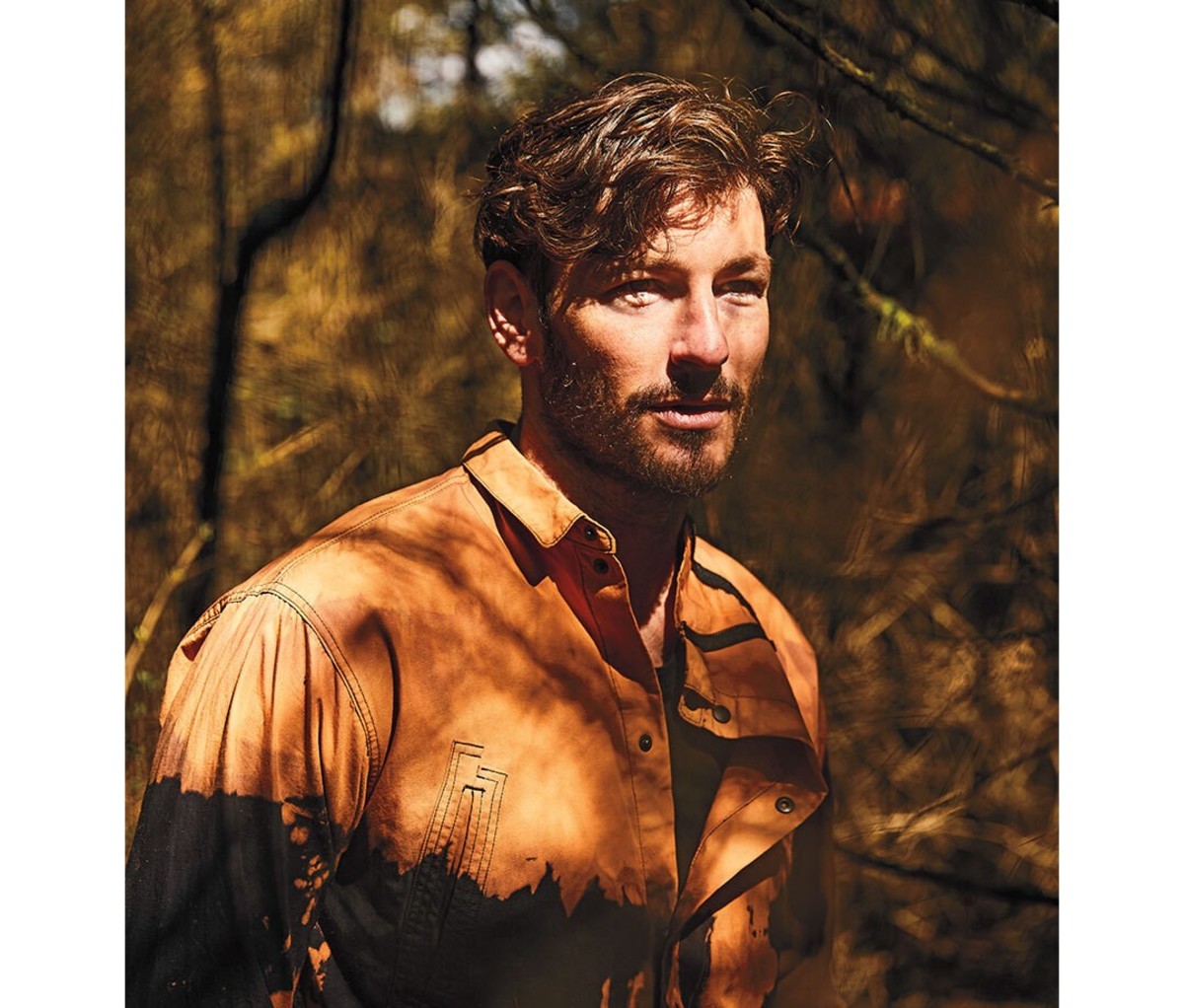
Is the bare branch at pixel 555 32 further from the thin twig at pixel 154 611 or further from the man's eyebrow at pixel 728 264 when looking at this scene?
the thin twig at pixel 154 611

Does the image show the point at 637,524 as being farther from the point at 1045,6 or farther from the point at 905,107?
the point at 1045,6

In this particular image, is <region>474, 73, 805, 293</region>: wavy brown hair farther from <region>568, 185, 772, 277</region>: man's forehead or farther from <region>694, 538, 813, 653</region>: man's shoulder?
<region>694, 538, 813, 653</region>: man's shoulder

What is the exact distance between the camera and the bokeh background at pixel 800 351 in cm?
233

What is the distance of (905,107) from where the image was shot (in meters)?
2.54

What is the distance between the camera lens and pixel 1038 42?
259 cm

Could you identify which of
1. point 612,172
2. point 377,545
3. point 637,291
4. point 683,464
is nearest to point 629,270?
point 637,291

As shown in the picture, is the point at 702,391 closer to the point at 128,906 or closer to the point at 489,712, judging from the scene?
the point at 489,712

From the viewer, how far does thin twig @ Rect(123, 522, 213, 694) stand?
2.33 meters

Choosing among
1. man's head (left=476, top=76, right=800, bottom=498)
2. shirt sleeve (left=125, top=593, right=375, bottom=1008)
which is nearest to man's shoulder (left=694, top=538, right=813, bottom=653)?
man's head (left=476, top=76, right=800, bottom=498)

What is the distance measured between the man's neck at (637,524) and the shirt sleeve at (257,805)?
40 centimetres

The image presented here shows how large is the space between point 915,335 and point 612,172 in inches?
22.5

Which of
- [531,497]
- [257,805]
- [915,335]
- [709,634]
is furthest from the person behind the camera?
[915,335]

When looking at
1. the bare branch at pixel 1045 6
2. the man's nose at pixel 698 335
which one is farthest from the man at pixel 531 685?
the bare branch at pixel 1045 6

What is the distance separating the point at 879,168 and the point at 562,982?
1.27 m
